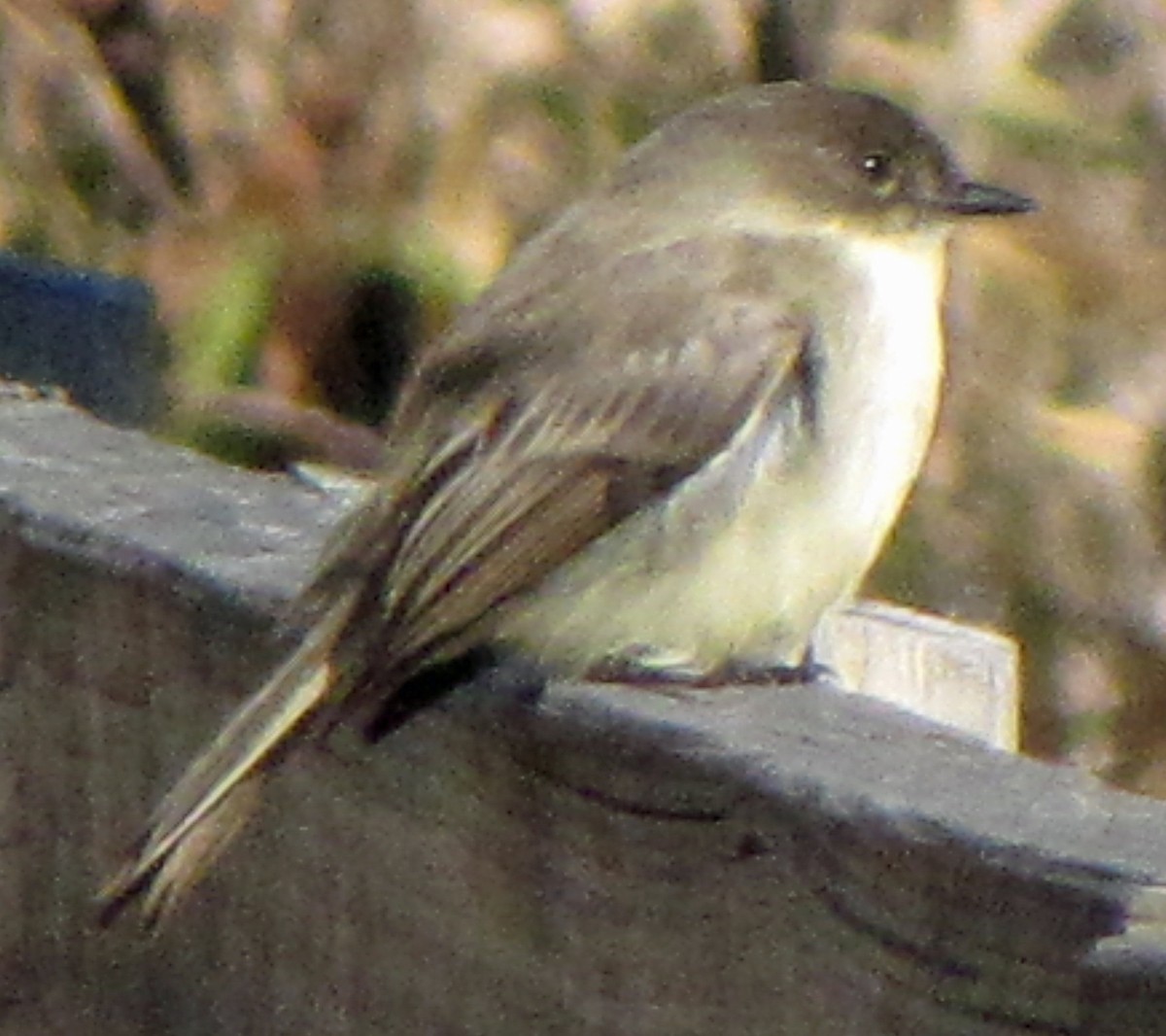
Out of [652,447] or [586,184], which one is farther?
[586,184]

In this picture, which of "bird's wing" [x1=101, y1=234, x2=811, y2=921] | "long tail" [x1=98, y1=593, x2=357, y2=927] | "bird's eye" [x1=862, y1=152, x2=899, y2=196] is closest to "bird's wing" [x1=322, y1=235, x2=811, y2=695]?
"bird's wing" [x1=101, y1=234, x2=811, y2=921]

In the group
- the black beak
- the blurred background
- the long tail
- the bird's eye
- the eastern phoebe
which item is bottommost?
the blurred background

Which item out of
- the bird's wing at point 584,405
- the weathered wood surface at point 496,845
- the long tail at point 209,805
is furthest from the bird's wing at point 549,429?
the long tail at point 209,805

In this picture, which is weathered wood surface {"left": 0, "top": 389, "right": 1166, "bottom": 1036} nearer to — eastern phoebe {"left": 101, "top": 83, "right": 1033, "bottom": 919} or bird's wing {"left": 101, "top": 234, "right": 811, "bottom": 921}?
bird's wing {"left": 101, "top": 234, "right": 811, "bottom": 921}

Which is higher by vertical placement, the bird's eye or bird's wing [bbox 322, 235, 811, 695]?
bird's wing [bbox 322, 235, 811, 695]

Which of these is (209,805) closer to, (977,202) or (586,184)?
(977,202)

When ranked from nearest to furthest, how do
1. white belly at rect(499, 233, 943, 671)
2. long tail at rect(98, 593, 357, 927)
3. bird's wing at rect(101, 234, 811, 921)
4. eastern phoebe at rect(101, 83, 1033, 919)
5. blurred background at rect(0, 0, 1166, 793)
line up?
1. long tail at rect(98, 593, 357, 927)
2. bird's wing at rect(101, 234, 811, 921)
3. eastern phoebe at rect(101, 83, 1033, 919)
4. white belly at rect(499, 233, 943, 671)
5. blurred background at rect(0, 0, 1166, 793)

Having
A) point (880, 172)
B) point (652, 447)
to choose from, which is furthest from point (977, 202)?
point (652, 447)
